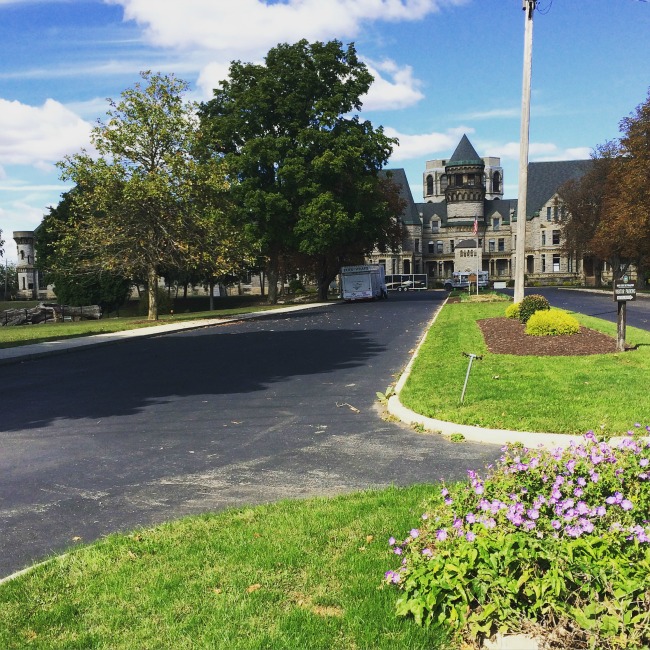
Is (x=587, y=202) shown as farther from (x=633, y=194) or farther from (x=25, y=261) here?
(x=25, y=261)

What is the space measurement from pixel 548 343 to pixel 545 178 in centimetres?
10795

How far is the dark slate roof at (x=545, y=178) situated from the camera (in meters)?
114

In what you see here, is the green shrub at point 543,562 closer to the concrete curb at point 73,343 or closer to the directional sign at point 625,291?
the directional sign at point 625,291

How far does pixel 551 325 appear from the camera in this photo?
58.5ft

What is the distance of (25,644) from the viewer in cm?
352

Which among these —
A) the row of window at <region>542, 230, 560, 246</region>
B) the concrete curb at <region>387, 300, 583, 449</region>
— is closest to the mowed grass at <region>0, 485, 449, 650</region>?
the concrete curb at <region>387, 300, 583, 449</region>

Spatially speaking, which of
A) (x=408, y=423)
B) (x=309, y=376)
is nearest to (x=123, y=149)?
(x=309, y=376)

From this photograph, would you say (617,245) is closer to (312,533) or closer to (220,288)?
(220,288)

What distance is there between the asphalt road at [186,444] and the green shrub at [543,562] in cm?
244

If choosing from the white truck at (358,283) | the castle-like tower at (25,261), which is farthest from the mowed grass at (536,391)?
the castle-like tower at (25,261)

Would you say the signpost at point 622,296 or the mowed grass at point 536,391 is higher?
the signpost at point 622,296

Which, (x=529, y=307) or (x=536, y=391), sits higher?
(x=529, y=307)

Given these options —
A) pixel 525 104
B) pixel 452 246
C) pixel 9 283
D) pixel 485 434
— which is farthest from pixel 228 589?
pixel 452 246

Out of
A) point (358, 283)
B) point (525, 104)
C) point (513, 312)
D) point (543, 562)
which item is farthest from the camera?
point (358, 283)
